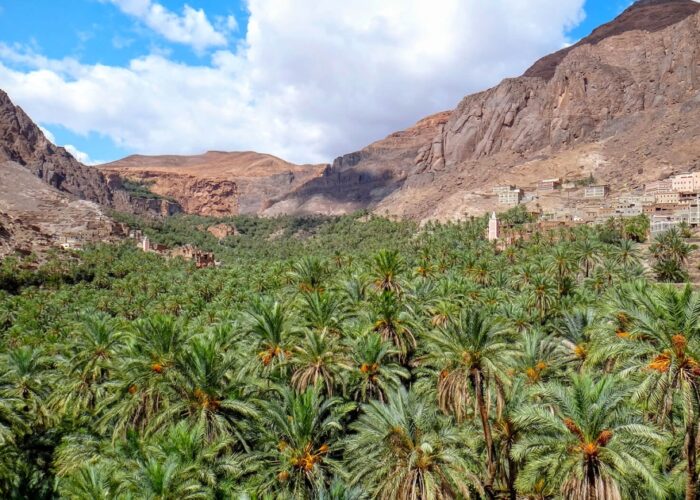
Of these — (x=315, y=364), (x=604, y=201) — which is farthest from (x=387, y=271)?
(x=604, y=201)

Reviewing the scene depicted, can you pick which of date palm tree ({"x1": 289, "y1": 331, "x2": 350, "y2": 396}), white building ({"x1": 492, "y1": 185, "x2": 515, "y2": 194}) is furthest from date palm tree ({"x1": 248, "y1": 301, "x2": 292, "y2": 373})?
white building ({"x1": 492, "y1": 185, "x2": 515, "y2": 194})

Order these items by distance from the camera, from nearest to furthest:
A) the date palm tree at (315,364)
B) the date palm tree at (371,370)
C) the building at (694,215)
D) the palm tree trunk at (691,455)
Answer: the palm tree trunk at (691,455) → the date palm tree at (315,364) → the date palm tree at (371,370) → the building at (694,215)

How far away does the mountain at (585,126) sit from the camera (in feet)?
436

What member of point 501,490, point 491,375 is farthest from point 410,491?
point 501,490

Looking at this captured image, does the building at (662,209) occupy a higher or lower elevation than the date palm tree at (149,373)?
higher

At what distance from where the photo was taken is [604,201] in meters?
114

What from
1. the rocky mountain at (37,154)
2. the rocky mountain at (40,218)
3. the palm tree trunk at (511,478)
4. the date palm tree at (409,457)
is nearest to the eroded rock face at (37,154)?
the rocky mountain at (37,154)

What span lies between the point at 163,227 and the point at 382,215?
2896 inches

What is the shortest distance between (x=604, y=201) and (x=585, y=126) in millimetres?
58313

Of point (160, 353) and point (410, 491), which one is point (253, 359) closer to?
point (160, 353)

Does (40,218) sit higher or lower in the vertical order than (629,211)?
lower

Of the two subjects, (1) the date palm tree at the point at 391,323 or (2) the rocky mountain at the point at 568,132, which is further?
(2) the rocky mountain at the point at 568,132

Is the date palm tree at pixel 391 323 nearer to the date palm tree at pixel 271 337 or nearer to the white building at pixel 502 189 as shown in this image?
the date palm tree at pixel 271 337

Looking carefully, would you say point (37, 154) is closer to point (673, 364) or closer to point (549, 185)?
point (549, 185)
